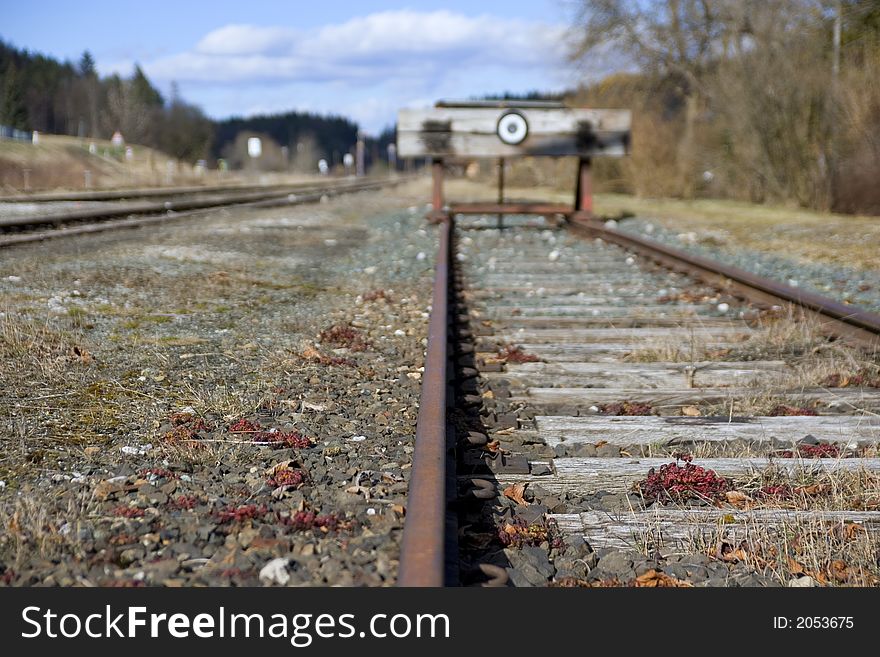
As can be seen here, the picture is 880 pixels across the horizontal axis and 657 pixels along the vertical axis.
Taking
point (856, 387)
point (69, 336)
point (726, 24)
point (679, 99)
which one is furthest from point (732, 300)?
point (679, 99)

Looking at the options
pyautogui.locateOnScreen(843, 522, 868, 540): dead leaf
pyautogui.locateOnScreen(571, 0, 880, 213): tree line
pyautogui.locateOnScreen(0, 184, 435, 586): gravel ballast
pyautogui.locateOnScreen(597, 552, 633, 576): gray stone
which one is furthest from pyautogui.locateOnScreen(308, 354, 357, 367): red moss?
pyautogui.locateOnScreen(571, 0, 880, 213): tree line

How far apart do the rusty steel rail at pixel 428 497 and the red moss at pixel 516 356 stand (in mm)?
822

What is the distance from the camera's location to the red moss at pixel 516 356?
445cm

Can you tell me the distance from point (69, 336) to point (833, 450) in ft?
12.6

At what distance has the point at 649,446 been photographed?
316 centimetres

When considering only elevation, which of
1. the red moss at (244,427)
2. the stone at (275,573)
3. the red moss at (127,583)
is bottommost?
the red moss at (127,583)

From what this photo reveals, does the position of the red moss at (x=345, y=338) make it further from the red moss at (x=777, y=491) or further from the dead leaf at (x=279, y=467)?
the red moss at (x=777, y=491)

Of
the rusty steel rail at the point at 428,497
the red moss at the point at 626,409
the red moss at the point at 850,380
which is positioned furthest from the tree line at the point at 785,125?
the rusty steel rail at the point at 428,497

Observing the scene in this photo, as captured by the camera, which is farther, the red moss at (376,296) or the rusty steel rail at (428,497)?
the red moss at (376,296)

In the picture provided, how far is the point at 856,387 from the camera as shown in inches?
156

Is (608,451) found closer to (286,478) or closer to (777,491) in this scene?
(777,491)

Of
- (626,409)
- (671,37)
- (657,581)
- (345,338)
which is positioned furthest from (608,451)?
(671,37)

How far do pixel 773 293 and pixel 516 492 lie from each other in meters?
4.08

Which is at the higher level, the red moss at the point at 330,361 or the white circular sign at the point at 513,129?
the white circular sign at the point at 513,129
